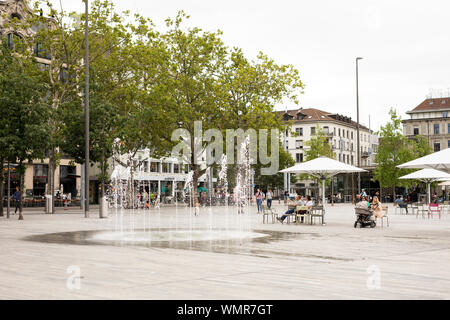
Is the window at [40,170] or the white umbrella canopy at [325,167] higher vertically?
the window at [40,170]

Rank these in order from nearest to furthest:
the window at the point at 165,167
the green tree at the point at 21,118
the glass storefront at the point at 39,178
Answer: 1. the green tree at the point at 21,118
2. the glass storefront at the point at 39,178
3. the window at the point at 165,167

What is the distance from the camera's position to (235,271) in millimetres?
9398

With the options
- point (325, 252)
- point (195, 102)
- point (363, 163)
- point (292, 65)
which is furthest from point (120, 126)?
point (363, 163)

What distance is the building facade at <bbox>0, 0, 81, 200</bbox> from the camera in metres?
51.5

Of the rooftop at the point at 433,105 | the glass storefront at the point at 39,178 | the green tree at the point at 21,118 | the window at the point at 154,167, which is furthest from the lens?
the rooftop at the point at 433,105

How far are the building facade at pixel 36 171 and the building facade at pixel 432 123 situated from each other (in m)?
65.4

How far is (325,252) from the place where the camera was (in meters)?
12.7

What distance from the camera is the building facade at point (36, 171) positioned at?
51500mm

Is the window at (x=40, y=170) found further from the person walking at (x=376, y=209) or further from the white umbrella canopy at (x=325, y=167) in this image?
the person walking at (x=376, y=209)

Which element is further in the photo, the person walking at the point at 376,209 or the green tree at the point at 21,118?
the green tree at the point at 21,118

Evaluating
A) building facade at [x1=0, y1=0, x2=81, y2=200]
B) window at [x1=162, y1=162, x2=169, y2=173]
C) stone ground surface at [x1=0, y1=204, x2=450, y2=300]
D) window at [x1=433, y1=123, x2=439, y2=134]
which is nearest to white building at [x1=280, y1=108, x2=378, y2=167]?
window at [x1=433, y1=123, x2=439, y2=134]
